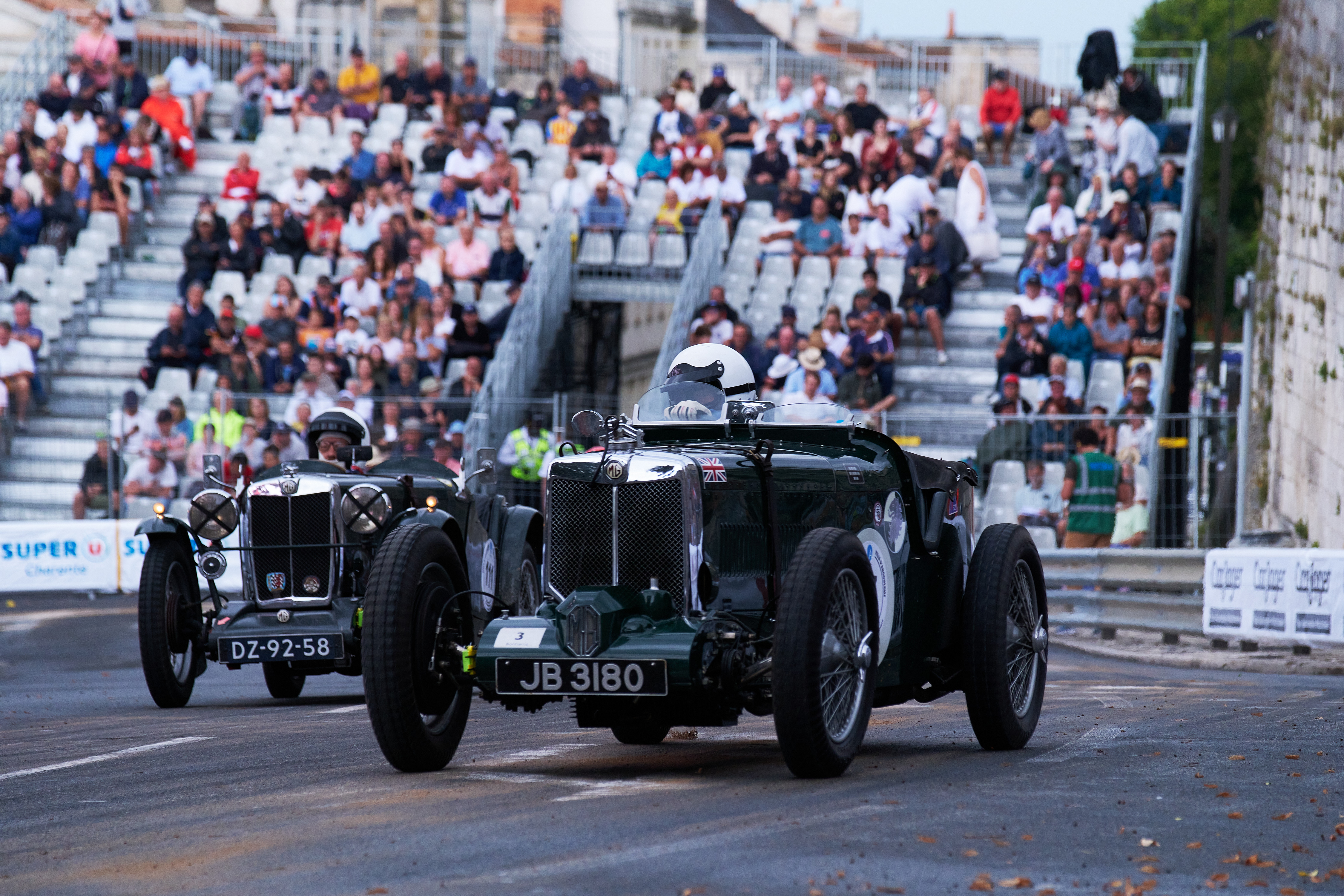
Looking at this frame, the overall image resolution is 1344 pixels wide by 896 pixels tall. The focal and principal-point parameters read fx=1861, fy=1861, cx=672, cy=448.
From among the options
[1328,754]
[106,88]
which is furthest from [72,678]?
[106,88]

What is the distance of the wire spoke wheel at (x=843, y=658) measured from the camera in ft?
23.1

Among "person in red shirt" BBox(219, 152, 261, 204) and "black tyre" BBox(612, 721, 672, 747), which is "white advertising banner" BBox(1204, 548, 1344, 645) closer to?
"black tyre" BBox(612, 721, 672, 747)

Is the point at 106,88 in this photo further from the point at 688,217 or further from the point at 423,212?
the point at 688,217

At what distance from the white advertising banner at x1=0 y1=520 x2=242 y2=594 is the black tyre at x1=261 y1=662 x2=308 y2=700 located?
8393 mm

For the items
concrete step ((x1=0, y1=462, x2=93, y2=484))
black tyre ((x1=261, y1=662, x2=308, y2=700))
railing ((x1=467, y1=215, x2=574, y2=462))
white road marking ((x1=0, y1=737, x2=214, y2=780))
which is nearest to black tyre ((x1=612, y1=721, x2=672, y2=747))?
white road marking ((x1=0, y1=737, x2=214, y2=780))

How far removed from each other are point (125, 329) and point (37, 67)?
23.5ft

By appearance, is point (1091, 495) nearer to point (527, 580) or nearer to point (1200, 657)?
point (1200, 657)

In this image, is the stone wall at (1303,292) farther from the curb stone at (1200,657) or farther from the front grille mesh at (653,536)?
the front grille mesh at (653,536)

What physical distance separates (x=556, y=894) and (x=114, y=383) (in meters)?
21.1

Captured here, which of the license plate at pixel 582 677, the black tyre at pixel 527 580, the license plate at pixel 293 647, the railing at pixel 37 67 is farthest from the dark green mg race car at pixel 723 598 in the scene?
the railing at pixel 37 67

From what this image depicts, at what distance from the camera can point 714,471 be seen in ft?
24.8

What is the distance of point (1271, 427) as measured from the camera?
20750 mm

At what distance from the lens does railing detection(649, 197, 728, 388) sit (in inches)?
882

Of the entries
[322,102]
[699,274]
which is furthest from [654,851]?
[322,102]
